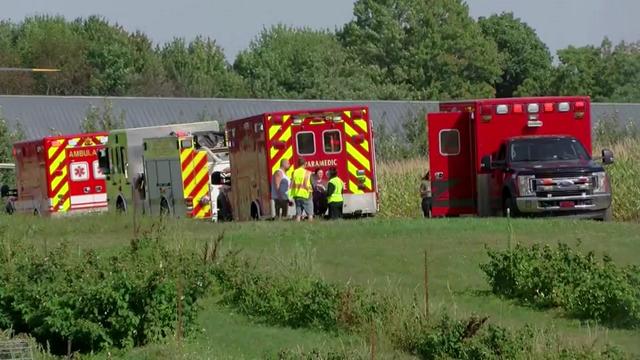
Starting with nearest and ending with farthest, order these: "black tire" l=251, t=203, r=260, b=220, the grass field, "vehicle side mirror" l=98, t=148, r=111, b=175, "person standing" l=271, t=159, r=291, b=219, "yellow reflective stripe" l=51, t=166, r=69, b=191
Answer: the grass field, "person standing" l=271, t=159, r=291, b=219, "black tire" l=251, t=203, r=260, b=220, "vehicle side mirror" l=98, t=148, r=111, b=175, "yellow reflective stripe" l=51, t=166, r=69, b=191

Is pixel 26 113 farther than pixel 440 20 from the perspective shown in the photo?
No

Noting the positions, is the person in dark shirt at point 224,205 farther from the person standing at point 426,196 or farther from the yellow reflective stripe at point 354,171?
the person standing at point 426,196

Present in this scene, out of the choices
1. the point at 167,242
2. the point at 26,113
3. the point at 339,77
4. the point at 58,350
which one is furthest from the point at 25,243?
the point at 339,77

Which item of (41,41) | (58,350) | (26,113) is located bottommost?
(58,350)

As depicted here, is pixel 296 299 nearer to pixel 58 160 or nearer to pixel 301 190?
pixel 301 190

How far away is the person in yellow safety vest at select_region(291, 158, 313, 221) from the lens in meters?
28.7

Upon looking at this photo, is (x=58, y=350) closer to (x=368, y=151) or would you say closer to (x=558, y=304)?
(x=558, y=304)

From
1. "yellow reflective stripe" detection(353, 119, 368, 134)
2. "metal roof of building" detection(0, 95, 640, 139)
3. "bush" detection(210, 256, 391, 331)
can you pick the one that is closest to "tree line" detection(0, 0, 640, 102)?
"metal roof of building" detection(0, 95, 640, 139)

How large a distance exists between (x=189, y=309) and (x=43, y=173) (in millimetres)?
30892

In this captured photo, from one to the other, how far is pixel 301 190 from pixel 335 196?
96cm

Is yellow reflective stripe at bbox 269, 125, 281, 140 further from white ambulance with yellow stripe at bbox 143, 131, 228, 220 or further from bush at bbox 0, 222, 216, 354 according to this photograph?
bush at bbox 0, 222, 216, 354

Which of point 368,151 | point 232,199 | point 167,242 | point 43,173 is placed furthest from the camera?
point 43,173

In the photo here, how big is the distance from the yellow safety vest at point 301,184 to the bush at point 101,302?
13623 millimetres

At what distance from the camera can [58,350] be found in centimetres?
1384
